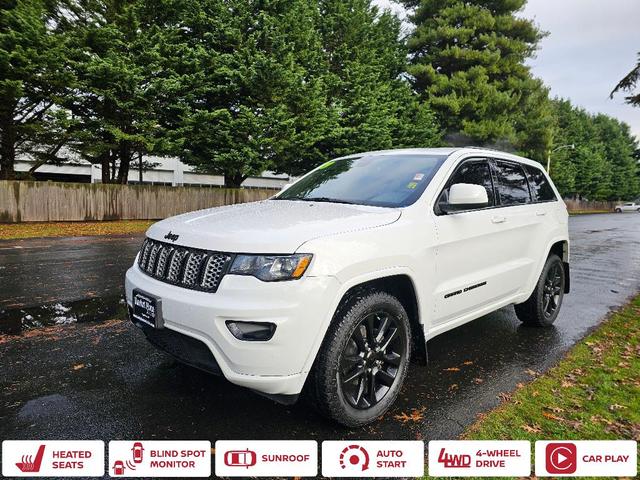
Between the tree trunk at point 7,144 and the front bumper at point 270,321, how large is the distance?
61.4ft

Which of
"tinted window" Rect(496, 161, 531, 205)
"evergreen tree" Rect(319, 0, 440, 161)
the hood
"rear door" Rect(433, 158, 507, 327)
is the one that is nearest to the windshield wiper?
the hood

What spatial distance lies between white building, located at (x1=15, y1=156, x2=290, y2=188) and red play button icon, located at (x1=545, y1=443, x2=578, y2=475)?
89.7 feet

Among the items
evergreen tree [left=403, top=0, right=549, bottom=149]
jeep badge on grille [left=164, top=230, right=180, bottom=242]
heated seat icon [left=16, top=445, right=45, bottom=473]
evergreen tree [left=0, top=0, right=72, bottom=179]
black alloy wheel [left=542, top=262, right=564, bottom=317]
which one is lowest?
heated seat icon [left=16, top=445, right=45, bottom=473]

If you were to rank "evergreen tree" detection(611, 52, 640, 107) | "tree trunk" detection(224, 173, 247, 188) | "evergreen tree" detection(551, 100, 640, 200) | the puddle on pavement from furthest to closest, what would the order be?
"evergreen tree" detection(551, 100, 640, 200), "tree trunk" detection(224, 173, 247, 188), "evergreen tree" detection(611, 52, 640, 107), the puddle on pavement

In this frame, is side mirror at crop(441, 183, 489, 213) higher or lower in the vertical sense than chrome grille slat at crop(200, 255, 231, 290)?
higher

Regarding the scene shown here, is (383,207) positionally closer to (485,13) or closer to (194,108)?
(194,108)

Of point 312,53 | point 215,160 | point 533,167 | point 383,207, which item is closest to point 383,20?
point 312,53

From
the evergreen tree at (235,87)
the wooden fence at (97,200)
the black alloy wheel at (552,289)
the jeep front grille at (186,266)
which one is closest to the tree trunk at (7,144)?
the wooden fence at (97,200)

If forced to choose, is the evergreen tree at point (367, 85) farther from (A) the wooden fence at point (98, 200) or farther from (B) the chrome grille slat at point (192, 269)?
(B) the chrome grille slat at point (192, 269)

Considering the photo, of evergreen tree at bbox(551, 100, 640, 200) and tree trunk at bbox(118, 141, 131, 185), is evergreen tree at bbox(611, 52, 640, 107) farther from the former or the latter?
evergreen tree at bbox(551, 100, 640, 200)

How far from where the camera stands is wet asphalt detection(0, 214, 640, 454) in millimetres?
2910

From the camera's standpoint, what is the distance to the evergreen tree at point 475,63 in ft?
104

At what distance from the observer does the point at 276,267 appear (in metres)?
2.60

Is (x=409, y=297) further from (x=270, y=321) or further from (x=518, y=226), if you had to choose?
(x=518, y=226)
